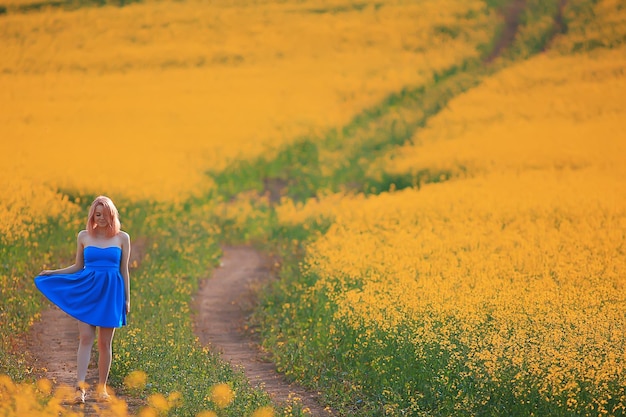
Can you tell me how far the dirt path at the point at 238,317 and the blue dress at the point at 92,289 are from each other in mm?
1555

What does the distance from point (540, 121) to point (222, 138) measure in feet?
33.3

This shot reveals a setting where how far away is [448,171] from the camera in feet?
77.7

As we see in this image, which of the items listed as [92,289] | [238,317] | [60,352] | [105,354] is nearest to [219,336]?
[238,317]

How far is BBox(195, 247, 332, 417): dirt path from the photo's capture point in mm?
9641

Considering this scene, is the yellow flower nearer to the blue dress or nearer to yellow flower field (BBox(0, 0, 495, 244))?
the blue dress

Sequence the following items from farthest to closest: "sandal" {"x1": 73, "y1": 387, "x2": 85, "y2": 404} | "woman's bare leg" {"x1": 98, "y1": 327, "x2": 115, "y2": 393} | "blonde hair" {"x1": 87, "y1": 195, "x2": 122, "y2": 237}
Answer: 1. "woman's bare leg" {"x1": 98, "y1": 327, "x2": 115, "y2": 393}
2. "blonde hair" {"x1": 87, "y1": 195, "x2": 122, "y2": 237}
3. "sandal" {"x1": 73, "y1": 387, "x2": 85, "y2": 404}

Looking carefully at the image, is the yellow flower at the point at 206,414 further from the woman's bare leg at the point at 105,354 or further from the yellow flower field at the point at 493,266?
the yellow flower field at the point at 493,266

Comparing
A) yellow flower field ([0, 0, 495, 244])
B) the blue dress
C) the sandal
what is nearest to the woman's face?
the blue dress

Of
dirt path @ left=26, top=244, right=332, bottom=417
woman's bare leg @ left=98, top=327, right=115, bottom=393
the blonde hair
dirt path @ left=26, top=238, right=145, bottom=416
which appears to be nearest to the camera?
the blonde hair

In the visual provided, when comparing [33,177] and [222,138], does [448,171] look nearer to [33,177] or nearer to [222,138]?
[222,138]

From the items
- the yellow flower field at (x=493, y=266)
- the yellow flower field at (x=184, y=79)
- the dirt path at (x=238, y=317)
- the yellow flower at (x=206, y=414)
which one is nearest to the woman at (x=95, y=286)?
the yellow flower at (x=206, y=414)

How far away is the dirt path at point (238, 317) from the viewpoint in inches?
380

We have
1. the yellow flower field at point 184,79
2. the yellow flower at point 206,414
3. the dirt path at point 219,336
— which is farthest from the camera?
the yellow flower field at point 184,79

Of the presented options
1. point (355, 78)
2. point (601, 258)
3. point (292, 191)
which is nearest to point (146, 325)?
point (601, 258)
